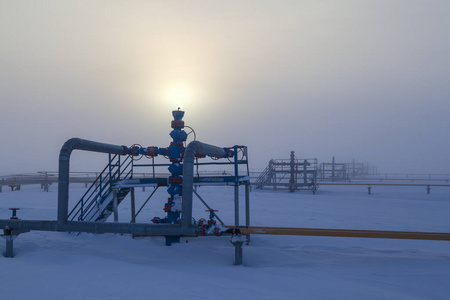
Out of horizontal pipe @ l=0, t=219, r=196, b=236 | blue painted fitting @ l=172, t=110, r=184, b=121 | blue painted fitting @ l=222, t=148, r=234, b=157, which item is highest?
blue painted fitting @ l=172, t=110, r=184, b=121

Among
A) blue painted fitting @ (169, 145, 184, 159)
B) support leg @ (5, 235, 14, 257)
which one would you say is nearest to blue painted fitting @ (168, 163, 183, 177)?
blue painted fitting @ (169, 145, 184, 159)

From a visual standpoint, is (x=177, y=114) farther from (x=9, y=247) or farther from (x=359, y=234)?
(x=359, y=234)

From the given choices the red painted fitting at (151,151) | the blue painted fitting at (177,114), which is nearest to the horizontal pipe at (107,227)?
the red painted fitting at (151,151)

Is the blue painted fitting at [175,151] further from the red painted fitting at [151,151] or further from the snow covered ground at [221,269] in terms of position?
the snow covered ground at [221,269]

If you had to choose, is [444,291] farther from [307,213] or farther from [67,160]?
[307,213]

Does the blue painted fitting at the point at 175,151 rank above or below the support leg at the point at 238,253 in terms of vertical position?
above

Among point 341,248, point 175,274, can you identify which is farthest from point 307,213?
point 175,274

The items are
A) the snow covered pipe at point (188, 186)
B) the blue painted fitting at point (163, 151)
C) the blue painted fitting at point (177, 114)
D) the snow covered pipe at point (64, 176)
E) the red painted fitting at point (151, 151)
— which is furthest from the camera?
the red painted fitting at point (151, 151)

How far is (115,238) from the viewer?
11.0m

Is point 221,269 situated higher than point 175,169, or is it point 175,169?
point 175,169

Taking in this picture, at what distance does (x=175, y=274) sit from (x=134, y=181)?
5.42 m

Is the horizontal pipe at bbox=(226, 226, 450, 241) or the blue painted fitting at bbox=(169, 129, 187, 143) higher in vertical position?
the blue painted fitting at bbox=(169, 129, 187, 143)

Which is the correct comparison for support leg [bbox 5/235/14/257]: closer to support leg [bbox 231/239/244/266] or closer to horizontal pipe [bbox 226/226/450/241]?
support leg [bbox 231/239/244/266]

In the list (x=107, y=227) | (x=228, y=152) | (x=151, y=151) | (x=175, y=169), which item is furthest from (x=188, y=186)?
Result: (x=151, y=151)
